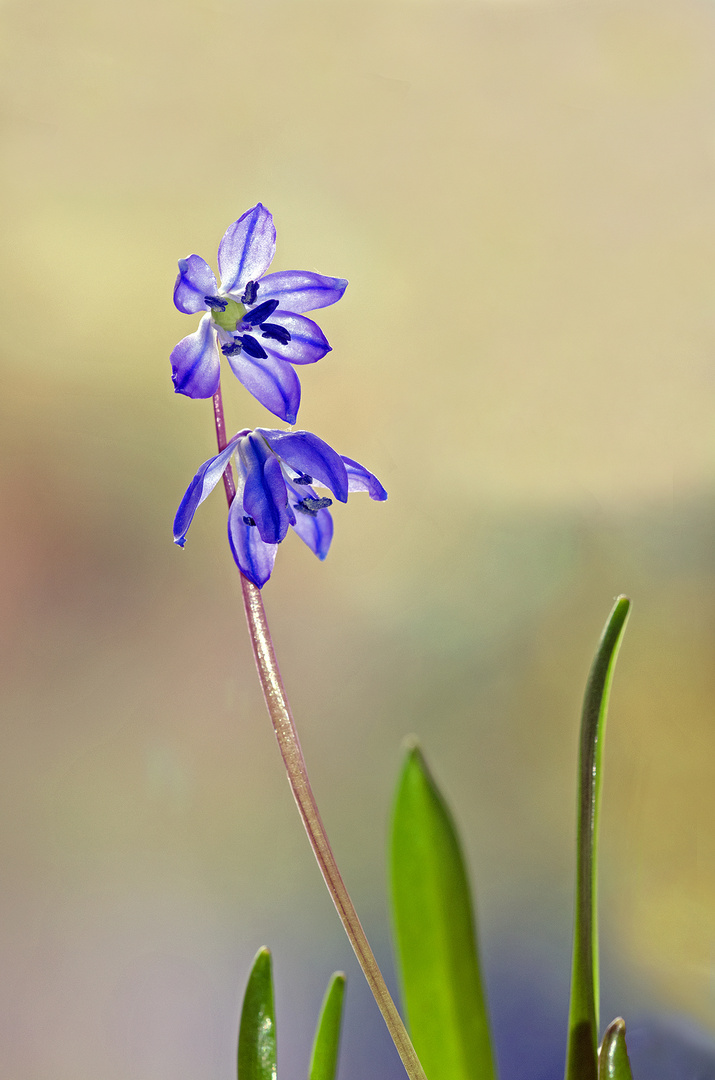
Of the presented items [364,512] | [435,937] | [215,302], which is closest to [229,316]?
[215,302]

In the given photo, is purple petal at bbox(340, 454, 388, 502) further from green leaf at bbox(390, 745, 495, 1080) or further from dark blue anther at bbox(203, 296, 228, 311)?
green leaf at bbox(390, 745, 495, 1080)

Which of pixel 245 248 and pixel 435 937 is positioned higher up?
pixel 245 248

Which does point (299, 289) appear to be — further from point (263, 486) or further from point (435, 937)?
point (435, 937)

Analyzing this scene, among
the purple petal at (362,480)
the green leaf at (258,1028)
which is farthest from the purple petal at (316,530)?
the green leaf at (258,1028)

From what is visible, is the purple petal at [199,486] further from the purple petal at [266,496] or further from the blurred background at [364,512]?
the blurred background at [364,512]

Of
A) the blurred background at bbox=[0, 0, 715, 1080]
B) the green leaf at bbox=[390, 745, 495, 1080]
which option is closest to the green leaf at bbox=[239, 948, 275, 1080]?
the green leaf at bbox=[390, 745, 495, 1080]

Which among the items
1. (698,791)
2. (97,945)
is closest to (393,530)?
(698,791)
